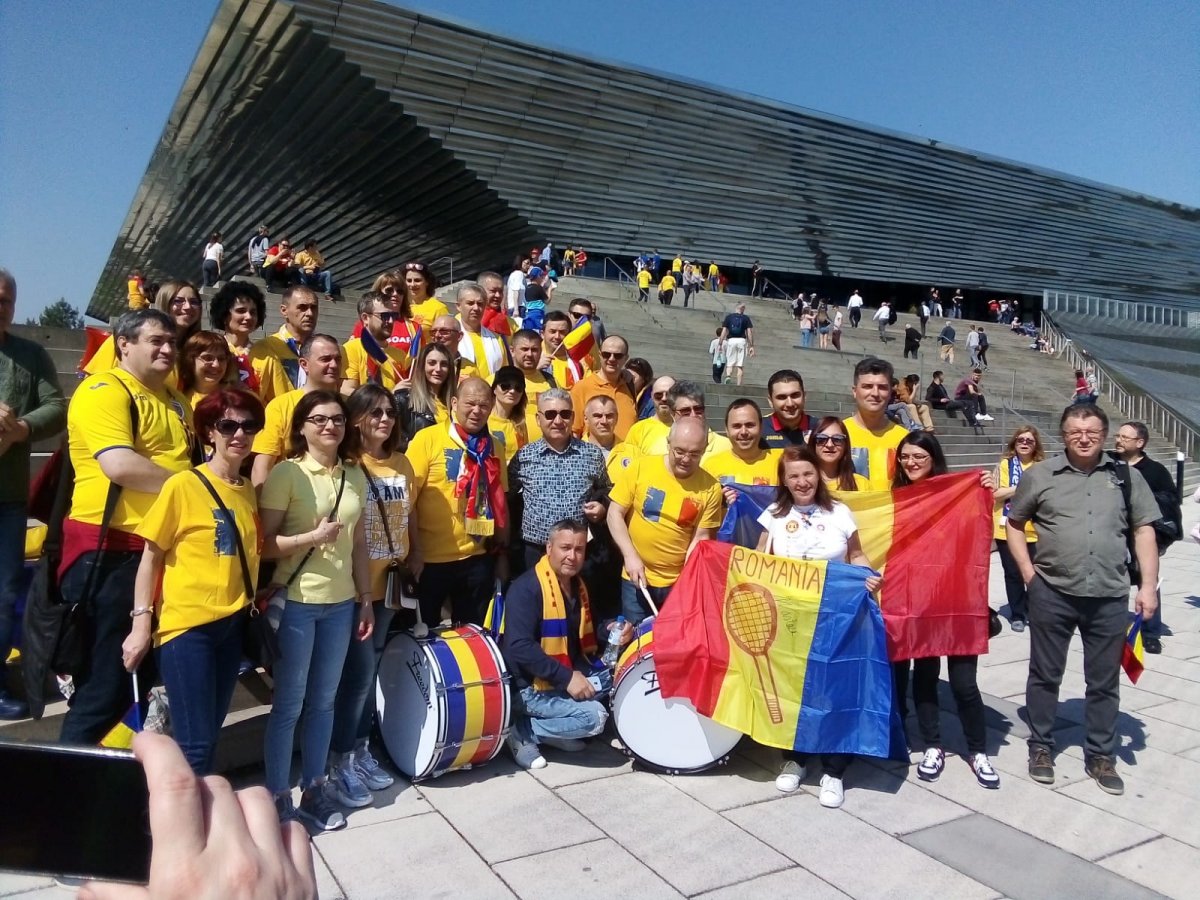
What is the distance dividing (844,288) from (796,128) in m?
11.7

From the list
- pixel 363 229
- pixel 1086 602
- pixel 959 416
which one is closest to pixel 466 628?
pixel 1086 602

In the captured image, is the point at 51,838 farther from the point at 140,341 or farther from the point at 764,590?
the point at 764,590

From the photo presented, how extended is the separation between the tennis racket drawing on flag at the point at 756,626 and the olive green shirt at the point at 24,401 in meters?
3.42

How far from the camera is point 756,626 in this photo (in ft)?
14.6

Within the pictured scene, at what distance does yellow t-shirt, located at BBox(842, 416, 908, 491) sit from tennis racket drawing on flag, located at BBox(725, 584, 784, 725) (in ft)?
3.51

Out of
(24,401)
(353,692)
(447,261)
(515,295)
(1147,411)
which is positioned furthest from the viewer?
(447,261)

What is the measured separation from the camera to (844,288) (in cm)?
4331

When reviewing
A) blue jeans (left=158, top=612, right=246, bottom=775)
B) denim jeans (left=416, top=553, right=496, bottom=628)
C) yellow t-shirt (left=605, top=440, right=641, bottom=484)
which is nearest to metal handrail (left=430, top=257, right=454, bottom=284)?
yellow t-shirt (left=605, top=440, right=641, bottom=484)

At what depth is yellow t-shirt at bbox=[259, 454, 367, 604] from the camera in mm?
3680

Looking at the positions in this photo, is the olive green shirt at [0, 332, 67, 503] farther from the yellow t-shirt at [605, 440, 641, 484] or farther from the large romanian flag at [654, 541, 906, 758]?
the large romanian flag at [654, 541, 906, 758]

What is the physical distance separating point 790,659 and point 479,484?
186cm

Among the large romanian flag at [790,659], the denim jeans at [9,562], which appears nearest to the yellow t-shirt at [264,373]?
the denim jeans at [9,562]

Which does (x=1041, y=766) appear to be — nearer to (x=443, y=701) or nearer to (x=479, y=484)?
(x=443, y=701)

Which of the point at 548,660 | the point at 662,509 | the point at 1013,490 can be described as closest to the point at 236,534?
the point at 548,660
